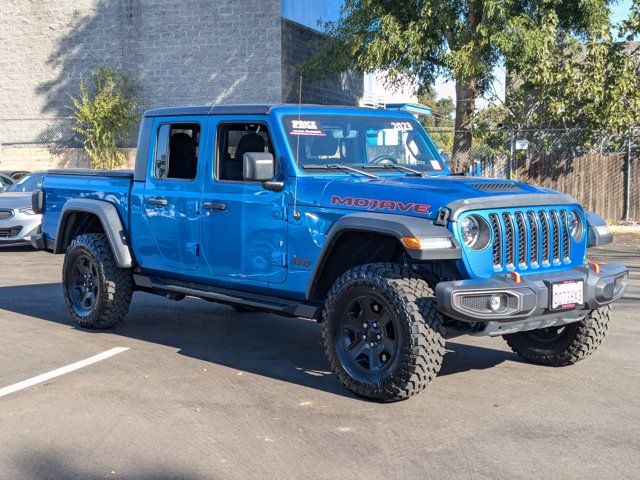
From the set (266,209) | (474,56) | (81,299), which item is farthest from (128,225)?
(474,56)

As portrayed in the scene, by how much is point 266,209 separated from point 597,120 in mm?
16346

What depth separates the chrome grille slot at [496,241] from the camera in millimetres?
5916

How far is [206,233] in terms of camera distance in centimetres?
731

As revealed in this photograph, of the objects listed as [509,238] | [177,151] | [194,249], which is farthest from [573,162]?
[509,238]

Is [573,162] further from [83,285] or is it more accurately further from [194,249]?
[194,249]

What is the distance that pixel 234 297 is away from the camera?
23.5ft

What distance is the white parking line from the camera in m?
6.38

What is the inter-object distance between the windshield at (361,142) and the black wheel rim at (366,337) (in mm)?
1280

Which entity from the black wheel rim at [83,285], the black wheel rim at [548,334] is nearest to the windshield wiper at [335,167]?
the black wheel rim at [548,334]

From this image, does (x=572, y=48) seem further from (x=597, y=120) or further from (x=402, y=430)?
(x=402, y=430)

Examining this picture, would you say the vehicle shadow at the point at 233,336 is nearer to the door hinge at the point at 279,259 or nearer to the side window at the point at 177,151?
the door hinge at the point at 279,259

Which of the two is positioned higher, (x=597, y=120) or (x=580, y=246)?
(x=597, y=120)

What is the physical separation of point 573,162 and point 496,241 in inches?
673

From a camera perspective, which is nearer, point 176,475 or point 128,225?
point 176,475
